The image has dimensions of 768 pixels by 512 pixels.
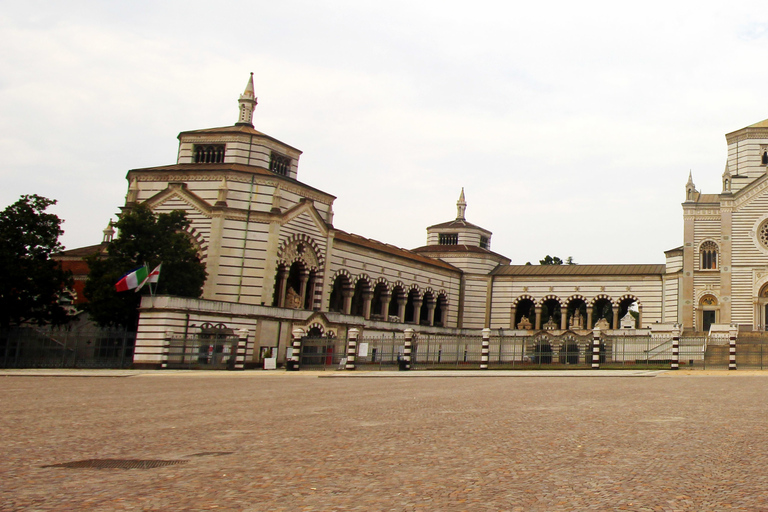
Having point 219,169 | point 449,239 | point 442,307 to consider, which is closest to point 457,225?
point 449,239

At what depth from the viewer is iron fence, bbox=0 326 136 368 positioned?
119ft

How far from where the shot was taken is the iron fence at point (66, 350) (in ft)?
119

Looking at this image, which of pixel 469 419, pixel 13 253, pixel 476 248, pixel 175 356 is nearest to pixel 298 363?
pixel 175 356

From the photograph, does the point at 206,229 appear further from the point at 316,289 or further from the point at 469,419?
the point at 469,419

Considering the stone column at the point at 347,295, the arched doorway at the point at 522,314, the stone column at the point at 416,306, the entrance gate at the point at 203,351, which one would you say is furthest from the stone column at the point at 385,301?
the entrance gate at the point at 203,351

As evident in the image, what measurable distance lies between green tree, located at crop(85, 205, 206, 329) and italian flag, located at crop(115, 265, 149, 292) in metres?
1.50

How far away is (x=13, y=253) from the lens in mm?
37594

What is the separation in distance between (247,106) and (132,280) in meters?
18.7

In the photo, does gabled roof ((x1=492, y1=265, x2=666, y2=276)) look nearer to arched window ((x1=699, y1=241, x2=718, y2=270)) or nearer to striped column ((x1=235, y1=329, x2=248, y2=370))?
arched window ((x1=699, y1=241, x2=718, y2=270))

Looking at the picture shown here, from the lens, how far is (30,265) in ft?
125

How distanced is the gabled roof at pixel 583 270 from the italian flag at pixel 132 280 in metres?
35.9

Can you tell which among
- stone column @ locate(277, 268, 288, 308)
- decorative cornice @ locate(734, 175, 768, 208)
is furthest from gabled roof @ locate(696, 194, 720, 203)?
stone column @ locate(277, 268, 288, 308)

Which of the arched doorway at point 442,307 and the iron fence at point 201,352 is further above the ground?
the arched doorway at point 442,307

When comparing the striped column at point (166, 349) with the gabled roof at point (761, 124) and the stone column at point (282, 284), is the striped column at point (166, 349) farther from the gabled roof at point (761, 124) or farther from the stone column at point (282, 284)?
the gabled roof at point (761, 124)
